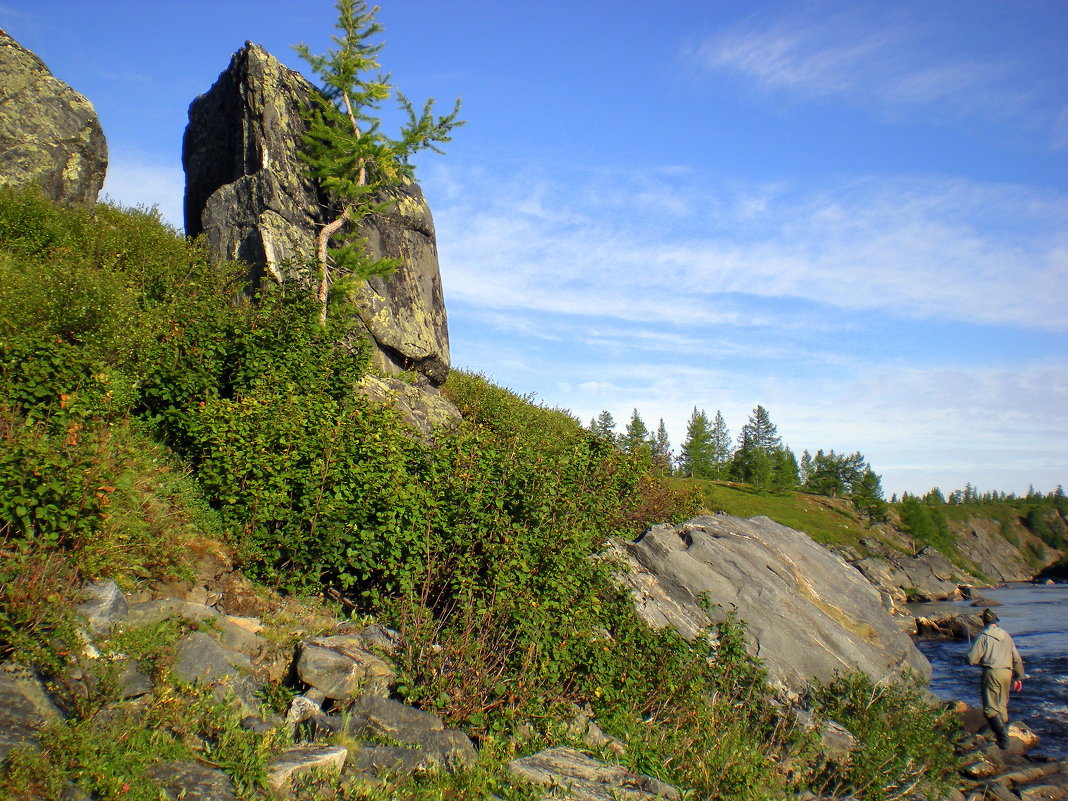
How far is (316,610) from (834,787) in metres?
7.03

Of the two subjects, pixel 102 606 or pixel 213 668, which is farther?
pixel 213 668

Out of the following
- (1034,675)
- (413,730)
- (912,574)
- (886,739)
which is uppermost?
(413,730)

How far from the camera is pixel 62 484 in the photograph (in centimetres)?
630

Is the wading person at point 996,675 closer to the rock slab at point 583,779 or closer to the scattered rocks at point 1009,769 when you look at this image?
the scattered rocks at point 1009,769

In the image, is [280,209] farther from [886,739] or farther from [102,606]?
[886,739]

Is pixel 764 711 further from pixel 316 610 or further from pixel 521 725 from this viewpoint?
pixel 316 610

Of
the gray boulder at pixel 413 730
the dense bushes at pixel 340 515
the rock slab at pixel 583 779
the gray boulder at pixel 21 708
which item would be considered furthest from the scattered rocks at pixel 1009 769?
the gray boulder at pixel 21 708

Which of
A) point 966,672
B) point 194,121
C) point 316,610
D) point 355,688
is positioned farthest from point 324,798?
point 966,672

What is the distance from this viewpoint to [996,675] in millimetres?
14430

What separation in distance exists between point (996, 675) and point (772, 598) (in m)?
5.94

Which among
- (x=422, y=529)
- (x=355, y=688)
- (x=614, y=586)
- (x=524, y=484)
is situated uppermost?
(x=524, y=484)

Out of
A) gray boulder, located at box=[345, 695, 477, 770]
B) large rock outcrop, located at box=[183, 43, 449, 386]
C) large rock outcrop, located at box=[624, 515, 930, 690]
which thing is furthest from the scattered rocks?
large rock outcrop, located at box=[183, 43, 449, 386]

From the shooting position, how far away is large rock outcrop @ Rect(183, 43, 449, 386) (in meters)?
16.6

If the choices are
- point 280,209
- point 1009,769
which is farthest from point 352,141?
point 1009,769
